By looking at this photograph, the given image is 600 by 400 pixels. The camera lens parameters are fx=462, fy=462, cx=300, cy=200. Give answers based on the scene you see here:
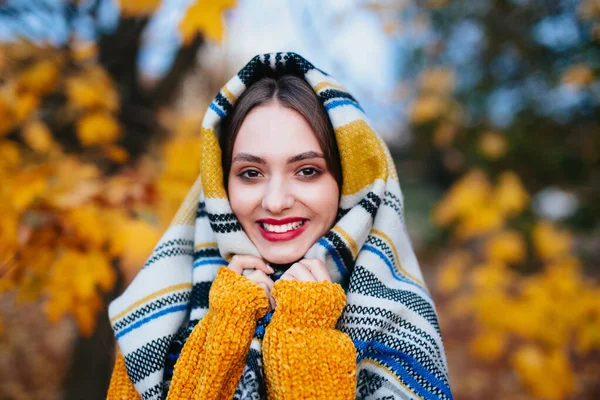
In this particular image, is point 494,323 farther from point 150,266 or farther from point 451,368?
point 150,266

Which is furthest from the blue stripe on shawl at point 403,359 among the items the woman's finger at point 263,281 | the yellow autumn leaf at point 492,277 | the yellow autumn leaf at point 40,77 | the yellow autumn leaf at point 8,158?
the yellow autumn leaf at point 492,277

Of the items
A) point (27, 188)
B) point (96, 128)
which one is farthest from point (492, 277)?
point (27, 188)

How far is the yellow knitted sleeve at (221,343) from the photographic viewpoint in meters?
1.14

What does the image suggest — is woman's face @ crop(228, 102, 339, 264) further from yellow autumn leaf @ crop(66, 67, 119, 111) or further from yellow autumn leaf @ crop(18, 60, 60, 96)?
yellow autumn leaf @ crop(18, 60, 60, 96)

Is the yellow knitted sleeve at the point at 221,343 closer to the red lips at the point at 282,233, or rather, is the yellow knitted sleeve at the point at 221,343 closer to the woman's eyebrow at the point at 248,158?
the red lips at the point at 282,233

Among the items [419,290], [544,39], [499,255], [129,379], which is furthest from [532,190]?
[129,379]

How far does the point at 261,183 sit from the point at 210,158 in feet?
0.61

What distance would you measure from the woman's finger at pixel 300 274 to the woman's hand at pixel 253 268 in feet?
0.26

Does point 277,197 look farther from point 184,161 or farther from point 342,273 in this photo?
point 184,161

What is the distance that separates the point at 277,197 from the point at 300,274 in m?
0.22

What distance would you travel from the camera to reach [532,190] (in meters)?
4.12

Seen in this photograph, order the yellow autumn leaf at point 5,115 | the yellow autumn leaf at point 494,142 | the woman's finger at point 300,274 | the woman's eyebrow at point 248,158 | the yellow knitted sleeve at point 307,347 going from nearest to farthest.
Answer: the yellow knitted sleeve at point 307,347 < the woman's finger at point 300,274 < the woman's eyebrow at point 248,158 < the yellow autumn leaf at point 5,115 < the yellow autumn leaf at point 494,142

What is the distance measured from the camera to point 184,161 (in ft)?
7.79

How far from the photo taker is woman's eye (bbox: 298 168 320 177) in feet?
4.44
